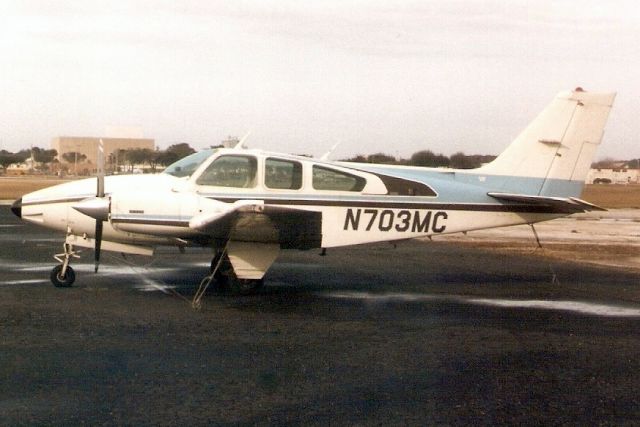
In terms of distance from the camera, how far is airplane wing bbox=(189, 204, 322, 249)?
10.8m

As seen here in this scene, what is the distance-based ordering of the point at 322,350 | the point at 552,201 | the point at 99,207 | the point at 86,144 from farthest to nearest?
the point at 86,144 < the point at 552,201 < the point at 99,207 < the point at 322,350

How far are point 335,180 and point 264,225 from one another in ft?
5.73

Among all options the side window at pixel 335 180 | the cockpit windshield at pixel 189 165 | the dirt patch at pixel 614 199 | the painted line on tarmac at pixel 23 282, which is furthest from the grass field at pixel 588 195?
the side window at pixel 335 180

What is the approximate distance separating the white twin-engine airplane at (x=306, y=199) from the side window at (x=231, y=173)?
0.02 m

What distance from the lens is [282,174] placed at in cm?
1258

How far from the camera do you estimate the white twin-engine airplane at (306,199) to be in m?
11.7

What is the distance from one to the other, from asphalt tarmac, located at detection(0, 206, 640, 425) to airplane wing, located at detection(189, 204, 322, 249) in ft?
3.11

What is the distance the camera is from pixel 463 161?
3462cm

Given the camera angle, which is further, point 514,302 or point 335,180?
point 335,180

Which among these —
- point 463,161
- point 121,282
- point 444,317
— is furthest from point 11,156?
point 444,317

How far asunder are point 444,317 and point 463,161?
80.6ft

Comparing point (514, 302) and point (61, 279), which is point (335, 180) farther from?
point (61, 279)

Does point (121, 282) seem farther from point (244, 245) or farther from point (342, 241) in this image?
point (342, 241)

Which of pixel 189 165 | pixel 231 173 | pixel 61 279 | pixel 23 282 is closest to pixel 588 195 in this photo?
pixel 231 173
